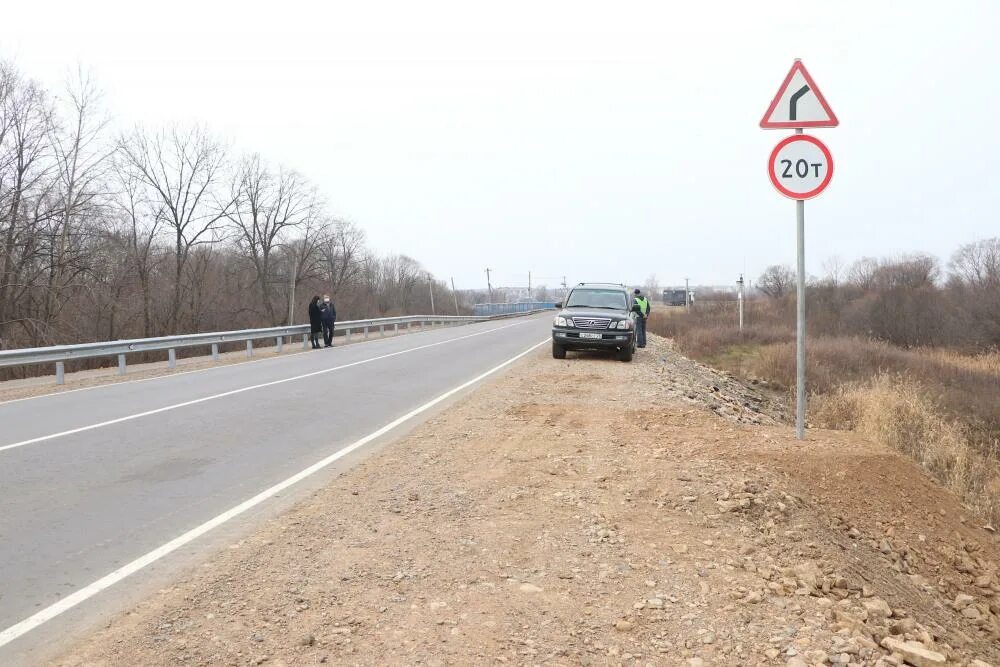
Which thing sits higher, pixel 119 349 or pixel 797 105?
pixel 797 105

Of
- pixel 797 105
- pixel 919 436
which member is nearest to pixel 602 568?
pixel 797 105

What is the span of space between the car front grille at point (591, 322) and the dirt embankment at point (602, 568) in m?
9.54

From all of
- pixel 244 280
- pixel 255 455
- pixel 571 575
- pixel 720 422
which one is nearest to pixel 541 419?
pixel 720 422

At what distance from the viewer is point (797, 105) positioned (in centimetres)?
684

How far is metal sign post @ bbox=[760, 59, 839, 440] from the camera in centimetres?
675

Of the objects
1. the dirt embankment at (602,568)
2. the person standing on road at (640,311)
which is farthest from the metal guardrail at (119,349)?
the person standing on road at (640,311)

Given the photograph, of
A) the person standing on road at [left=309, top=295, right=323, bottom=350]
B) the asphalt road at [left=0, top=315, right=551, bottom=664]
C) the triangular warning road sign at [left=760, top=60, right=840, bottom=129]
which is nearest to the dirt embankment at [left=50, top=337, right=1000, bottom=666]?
the asphalt road at [left=0, top=315, right=551, bottom=664]

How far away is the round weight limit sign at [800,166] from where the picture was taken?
6746 millimetres

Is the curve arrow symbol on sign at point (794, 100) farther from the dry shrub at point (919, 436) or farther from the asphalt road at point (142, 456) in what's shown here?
the asphalt road at point (142, 456)

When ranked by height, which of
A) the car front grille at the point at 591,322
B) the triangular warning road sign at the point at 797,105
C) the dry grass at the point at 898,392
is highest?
the triangular warning road sign at the point at 797,105

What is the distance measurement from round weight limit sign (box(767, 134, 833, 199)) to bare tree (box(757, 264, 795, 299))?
83.8 meters

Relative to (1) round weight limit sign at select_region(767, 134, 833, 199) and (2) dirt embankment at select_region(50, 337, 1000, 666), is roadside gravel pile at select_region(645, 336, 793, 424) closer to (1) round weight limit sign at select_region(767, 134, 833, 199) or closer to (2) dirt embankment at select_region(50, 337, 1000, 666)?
(2) dirt embankment at select_region(50, 337, 1000, 666)

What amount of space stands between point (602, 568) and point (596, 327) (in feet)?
42.8

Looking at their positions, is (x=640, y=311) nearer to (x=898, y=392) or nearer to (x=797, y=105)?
(x=898, y=392)
